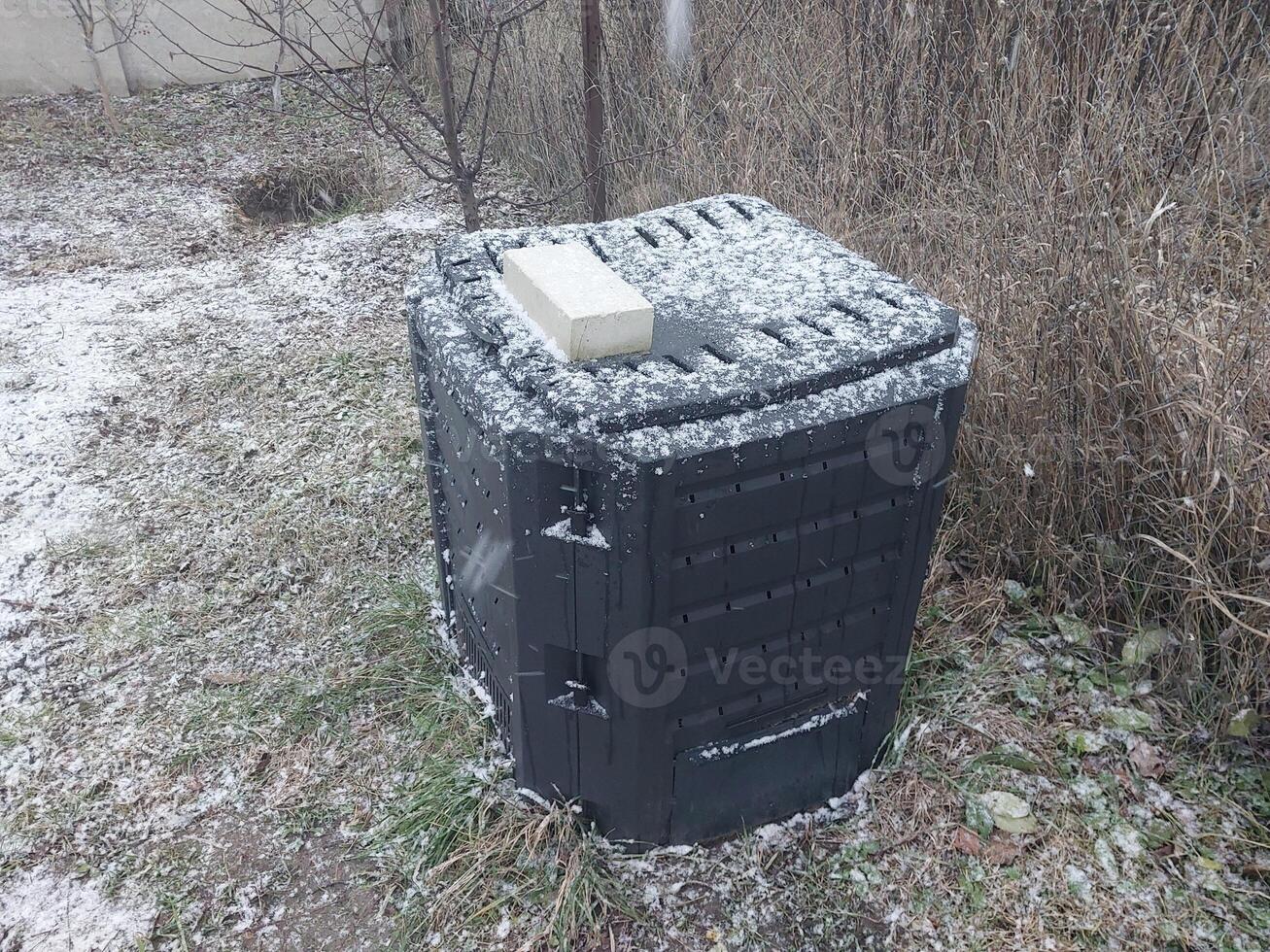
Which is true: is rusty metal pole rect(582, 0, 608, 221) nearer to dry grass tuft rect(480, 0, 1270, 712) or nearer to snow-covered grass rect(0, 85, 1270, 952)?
dry grass tuft rect(480, 0, 1270, 712)

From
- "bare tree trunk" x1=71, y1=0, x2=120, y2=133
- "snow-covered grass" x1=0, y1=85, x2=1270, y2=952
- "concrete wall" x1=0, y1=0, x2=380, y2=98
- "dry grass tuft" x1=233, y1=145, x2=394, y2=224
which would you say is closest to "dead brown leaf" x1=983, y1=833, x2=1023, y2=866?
"snow-covered grass" x1=0, y1=85, x2=1270, y2=952

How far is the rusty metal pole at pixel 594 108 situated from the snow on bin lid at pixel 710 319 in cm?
212

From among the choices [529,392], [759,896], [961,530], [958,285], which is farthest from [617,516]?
[958,285]

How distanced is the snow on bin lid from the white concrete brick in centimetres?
2

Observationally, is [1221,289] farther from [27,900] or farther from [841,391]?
[27,900]

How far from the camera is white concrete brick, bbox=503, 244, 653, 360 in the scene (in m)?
1.64

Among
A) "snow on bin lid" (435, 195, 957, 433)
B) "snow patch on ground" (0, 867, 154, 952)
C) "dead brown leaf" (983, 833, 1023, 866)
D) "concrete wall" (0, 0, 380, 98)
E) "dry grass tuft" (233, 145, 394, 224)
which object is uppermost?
"concrete wall" (0, 0, 380, 98)

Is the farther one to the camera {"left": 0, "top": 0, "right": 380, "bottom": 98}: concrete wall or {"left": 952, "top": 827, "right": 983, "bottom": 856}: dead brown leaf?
{"left": 0, "top": 0, "right": 380, "bottom": 98}: concrete wall

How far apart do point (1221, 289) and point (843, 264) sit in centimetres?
129

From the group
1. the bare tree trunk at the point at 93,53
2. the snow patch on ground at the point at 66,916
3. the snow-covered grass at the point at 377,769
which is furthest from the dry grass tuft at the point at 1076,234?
the bare tree trunk at the point at 93,53

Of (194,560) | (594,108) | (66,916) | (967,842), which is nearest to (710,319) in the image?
(967,842)

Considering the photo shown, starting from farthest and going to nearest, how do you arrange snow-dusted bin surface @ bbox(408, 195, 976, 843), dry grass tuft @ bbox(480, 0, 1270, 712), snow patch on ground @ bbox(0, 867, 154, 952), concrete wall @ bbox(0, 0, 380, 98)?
concrete wall @ bbox(0, 0, 380, 98)
dry grass tuft @ bbox(480, 0, 1270, 712)
snow patch on ground @ bbox(0, 867, 154, 952)
snow-dusted bin surface @ bbox(408, 195, 976, 843)

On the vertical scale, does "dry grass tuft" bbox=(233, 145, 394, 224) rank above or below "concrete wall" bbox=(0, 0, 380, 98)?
below

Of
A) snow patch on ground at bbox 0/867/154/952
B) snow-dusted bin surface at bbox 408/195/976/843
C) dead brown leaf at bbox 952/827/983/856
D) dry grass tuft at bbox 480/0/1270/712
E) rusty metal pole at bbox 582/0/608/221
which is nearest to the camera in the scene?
snow-dusted bin surface at bbox 408/195/976/843
